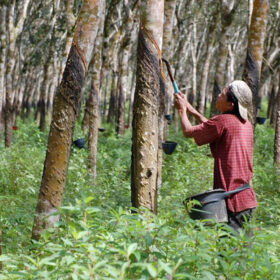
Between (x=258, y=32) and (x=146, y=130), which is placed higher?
(x=258, y=32)

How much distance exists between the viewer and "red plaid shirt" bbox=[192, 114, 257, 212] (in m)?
4.08

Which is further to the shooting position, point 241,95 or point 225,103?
point 225,103

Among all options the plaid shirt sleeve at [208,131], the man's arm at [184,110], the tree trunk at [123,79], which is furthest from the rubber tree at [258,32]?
the tree trunk at [123,79]

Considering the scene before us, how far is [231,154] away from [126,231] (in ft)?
4.86

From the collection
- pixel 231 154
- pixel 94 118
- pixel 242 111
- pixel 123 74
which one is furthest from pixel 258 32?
pixel 123 74

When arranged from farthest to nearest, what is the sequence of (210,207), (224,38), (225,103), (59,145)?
(224,38)
(59,145)
(225,103)
(210,207)

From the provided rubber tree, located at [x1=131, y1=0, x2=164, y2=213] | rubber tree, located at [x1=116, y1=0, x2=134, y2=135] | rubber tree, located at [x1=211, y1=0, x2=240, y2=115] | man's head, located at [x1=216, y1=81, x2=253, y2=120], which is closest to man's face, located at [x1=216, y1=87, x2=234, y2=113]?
man's head, located at [x1=216, y1=81, x2=253, y2=120]

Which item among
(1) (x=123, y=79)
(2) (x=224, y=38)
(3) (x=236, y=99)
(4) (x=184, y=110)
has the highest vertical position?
(2) (x=224, y=38)

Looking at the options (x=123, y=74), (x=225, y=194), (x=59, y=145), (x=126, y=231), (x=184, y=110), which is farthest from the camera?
(x=123, y=74)

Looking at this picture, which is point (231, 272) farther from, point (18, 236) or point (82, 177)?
point (82, 177)

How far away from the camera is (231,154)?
409 centimetres

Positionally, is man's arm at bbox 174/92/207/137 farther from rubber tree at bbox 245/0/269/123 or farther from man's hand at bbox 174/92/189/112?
rubber tree at bbox 245/0/269/123

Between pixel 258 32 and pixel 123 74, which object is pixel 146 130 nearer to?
pixel 258 32

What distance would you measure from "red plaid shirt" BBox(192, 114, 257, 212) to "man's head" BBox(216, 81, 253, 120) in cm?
9
